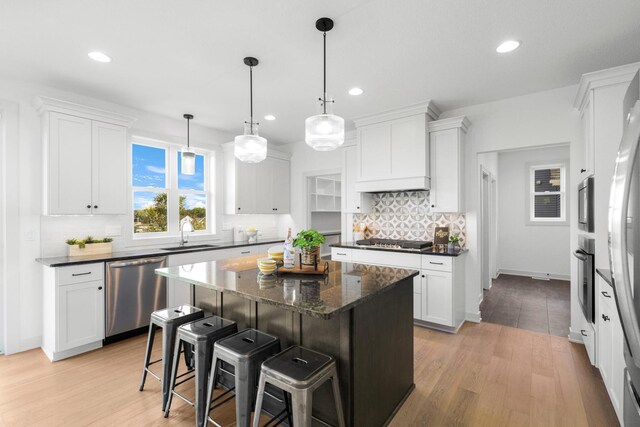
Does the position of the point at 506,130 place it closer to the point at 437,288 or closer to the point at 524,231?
the point at 437,288

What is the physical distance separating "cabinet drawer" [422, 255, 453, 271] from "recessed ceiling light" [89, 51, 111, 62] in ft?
12.1

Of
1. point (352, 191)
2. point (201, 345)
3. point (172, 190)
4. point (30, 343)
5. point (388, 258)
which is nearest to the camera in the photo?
point (201, 345)

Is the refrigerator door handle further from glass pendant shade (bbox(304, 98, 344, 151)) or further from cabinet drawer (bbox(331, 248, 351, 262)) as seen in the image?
cabinet drawer (bbox(331, 248, 351, 262))

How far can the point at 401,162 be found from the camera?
3969mm

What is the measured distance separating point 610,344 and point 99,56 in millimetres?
4421

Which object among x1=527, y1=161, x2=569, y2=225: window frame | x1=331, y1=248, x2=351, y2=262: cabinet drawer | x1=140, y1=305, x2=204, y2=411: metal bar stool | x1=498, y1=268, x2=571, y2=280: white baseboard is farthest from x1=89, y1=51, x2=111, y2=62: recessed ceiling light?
x1=498, y1=268, x2=571, y2=280: white baseboard

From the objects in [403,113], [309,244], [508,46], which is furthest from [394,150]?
[309,244]

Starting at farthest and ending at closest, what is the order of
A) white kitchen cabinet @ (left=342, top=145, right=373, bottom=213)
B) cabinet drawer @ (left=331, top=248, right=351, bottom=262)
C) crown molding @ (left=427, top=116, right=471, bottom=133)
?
white kitchen cabinet @ (left=342, top=145, right=373, bottom=213)
cabinet drawer @ (left=331, top=248, right=351, bottom=262)
crown molding @ (left=427, top=116, right=471, bottom=133)

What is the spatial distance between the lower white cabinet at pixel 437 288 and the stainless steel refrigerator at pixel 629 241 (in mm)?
2539

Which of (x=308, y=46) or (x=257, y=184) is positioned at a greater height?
(x=308, y=46)

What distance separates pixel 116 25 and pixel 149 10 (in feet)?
1.20

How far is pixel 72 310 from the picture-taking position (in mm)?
3008

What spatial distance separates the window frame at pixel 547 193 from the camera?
20.0 ft

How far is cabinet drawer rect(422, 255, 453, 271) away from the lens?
3.50 metres
